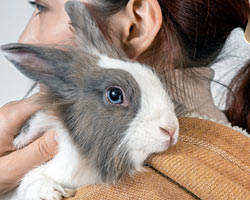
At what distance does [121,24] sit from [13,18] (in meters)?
1.29

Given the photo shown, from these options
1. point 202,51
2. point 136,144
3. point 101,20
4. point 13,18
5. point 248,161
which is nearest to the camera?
point 136,144

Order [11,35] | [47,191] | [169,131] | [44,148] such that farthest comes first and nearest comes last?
[11,35]
[44,148]
[47,191]
[169,131]

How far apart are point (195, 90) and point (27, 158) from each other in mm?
543

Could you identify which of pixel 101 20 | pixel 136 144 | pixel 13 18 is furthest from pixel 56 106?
pixel 13 18

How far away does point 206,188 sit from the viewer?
0.84 meters

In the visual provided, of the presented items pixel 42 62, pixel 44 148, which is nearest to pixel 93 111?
pixel 42 62

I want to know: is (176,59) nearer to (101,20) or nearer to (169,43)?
(169,43)

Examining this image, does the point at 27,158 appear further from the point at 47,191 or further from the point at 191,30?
the point at 191,30

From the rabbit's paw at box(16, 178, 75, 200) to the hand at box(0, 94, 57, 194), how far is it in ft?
0.38

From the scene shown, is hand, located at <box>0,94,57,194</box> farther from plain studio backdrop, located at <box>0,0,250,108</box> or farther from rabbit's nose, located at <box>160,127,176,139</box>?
plain studio backdrop, located at <box>0,0,250,108</box>

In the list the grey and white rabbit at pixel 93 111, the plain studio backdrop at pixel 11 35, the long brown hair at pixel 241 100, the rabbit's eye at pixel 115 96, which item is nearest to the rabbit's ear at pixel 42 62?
the grey and white rabbit at pixel 93 111

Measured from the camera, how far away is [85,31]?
929 mm

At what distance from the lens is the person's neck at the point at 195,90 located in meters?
1.08

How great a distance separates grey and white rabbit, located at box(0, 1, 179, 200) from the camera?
769 millimetres
